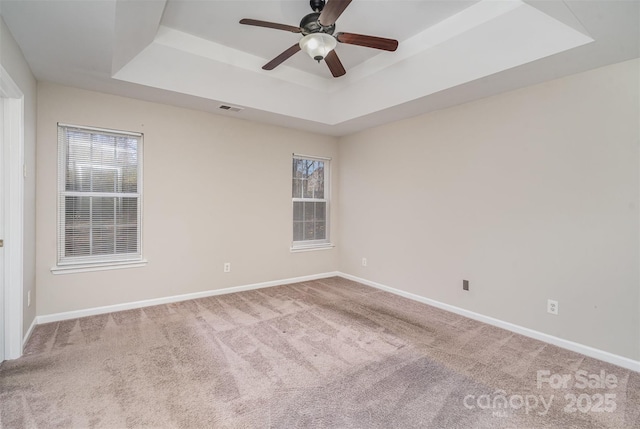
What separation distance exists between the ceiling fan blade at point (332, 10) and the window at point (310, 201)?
280cm

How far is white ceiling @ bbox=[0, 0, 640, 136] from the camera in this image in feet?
6.68

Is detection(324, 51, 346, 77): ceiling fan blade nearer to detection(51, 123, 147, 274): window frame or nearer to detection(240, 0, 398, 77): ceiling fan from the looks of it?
detection(240, 0, 398, 77): ceiling fan

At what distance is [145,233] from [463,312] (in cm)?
382

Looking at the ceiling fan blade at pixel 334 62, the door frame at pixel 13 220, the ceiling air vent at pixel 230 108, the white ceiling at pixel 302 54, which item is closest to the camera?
the white ceiling at pixel 302 54

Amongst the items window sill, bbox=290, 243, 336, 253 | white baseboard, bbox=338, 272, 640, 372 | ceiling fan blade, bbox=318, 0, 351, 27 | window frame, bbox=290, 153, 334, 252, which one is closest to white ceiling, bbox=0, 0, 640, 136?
ceiling fan blade, bbox=318, 0, 351, 27

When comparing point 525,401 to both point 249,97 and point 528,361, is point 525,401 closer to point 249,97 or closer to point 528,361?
point 528,361

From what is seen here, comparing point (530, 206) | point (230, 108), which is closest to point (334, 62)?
point (230, 108)

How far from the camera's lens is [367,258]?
4.68 meters

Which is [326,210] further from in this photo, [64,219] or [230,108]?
[64,219]

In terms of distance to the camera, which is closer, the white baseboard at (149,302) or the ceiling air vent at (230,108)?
the white baseboard at (149,302)

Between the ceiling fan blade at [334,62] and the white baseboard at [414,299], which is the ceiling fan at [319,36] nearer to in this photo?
the ceiling fan blade at [334,62]

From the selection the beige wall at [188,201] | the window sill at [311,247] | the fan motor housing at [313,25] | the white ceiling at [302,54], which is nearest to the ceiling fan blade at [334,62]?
the fan motor housing at [313,25]

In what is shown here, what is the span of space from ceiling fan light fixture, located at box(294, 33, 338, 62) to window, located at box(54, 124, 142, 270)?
2393 millimetres

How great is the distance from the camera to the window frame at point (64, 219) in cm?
310
